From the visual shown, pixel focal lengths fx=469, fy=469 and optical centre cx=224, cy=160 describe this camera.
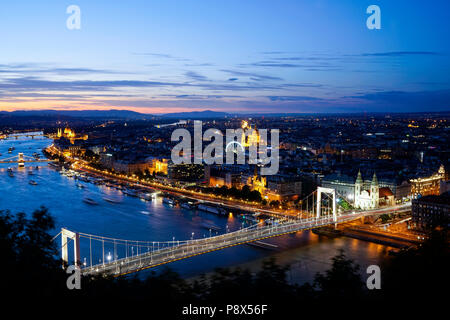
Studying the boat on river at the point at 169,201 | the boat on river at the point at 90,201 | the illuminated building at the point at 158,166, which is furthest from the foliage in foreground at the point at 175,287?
the illuminated building at the point at 158,166

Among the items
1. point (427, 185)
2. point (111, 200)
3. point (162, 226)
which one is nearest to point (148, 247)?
point (162, 226)

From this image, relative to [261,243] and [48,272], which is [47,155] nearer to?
[261,243]

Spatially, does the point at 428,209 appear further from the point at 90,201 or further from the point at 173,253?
the point at 90,201

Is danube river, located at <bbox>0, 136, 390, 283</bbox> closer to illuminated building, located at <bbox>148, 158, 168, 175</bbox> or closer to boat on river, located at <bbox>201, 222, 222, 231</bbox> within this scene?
boat on river, located at <bbox>201, 222, 222, 231</bbox>

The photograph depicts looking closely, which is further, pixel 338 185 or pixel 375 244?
pixel 338 185

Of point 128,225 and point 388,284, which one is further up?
point 388,284

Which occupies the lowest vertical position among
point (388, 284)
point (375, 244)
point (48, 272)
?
point (375, 244)

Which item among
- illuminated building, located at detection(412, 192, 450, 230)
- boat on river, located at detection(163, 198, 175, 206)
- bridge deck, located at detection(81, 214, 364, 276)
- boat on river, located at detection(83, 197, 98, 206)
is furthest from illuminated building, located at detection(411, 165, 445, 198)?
boat on river, located at detection(83, 197, 98, 206)

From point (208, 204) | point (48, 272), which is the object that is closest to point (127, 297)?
point (48, 272)
